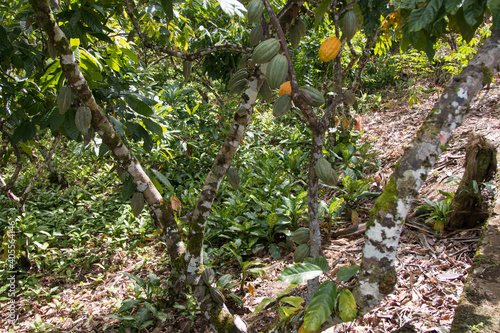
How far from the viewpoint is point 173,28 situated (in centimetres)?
218

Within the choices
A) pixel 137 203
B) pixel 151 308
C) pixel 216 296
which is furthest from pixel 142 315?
pixel 137 203

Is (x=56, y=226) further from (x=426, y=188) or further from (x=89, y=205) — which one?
(x=426, y=188)

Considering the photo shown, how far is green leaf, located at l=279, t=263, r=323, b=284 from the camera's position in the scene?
0.90 metres

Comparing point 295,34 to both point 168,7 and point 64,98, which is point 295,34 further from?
point 64,98

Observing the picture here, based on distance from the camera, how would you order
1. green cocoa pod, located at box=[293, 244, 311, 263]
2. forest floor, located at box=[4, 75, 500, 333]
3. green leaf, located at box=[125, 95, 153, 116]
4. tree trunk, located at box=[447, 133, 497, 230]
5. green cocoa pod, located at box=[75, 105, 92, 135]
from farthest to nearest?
tree trunk, located at box=[447, 133, 497, 230] → green leaf, located at box=[125, 95, 153, 116] → forest floor, located at box=[4, 75, 500, 333] → green cocoa pod, located at box=[75, 105, 92, 135] → green cocoa pod, located at box=[293, 244, 311, 263]

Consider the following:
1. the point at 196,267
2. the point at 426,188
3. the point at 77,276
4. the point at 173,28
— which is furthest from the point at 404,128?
the point at 77,276

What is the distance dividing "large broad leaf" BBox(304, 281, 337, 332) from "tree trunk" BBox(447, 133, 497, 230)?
5.06ft

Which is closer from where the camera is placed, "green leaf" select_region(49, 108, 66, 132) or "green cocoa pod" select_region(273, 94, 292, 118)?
"green cocoa pod" select_region(273, 94, 292, 118)

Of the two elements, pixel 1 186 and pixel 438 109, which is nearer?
pixel 438 109

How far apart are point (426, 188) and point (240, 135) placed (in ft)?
6.30

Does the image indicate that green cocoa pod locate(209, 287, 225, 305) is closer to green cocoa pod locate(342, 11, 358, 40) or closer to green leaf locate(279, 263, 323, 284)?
green leaf locate(279, 263, 323, 284)

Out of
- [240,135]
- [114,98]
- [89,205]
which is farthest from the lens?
[89,205]

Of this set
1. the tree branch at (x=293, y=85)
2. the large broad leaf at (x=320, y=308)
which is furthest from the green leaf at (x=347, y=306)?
the tree branch at (x=293, y=85)

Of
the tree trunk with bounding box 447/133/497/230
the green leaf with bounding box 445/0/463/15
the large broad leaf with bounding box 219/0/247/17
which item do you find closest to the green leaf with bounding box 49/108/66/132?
the large broad leaf with bounding box 219/0/247/17
